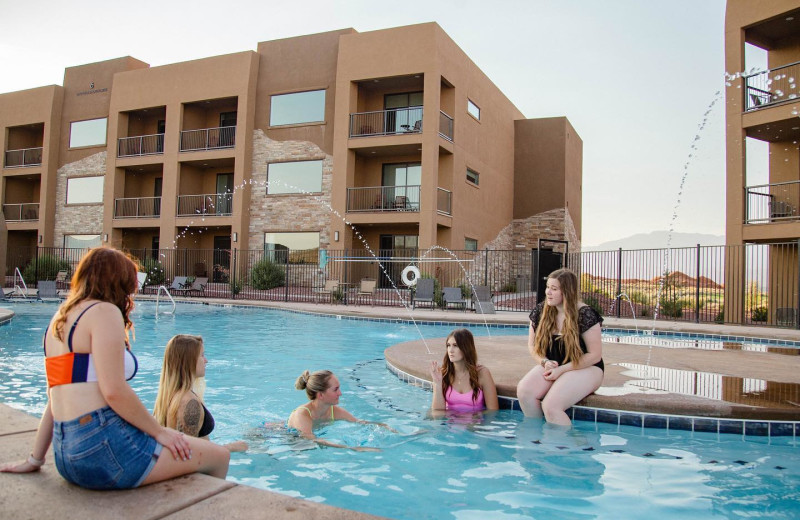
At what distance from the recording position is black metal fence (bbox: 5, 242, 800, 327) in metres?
15.1

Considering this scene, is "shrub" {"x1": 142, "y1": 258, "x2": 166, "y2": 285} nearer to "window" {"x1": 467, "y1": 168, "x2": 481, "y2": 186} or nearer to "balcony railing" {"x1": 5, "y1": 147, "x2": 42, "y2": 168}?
"balcony railing" {"x1": 5, "y1": 147, "x2": 42, "y2": 168}

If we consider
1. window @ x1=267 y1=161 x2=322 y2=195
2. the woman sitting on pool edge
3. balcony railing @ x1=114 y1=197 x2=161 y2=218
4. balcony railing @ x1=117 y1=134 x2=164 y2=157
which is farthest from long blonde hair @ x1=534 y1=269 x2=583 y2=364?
balcony railing @ x1=117 y1=134 x2=164 y2=157

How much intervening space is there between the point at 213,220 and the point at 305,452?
22099 mm

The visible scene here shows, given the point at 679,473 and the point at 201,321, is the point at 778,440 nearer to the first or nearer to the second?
the point at 679,473

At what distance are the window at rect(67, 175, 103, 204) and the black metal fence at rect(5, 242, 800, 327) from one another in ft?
8.89

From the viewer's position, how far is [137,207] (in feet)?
88.6

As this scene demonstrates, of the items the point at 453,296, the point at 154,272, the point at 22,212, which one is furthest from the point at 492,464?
the point at 22,212

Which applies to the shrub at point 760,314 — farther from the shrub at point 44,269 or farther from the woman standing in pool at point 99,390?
the shrub at point 44,269

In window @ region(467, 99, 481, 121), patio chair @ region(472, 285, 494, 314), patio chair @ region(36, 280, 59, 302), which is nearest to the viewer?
patio chair @ region(472, 285, 494, 314)

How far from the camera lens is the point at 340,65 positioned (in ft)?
73.3

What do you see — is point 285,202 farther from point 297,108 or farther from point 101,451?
point 101,451

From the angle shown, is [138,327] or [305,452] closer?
[305,452]

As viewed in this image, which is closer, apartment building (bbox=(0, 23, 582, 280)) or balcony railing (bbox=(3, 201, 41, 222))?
apartment building (bbox=(0, 23, 582, 280))

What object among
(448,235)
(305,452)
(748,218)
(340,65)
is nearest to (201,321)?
(305,452)
